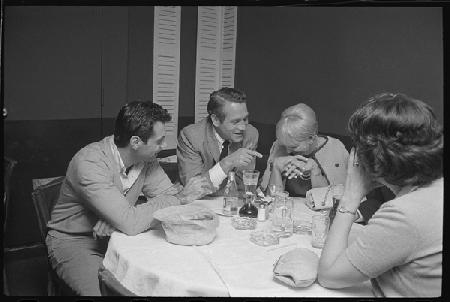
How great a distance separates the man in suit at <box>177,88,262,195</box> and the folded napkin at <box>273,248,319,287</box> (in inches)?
40.4

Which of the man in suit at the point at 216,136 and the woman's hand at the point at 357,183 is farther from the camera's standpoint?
the man in suit at the point at 216,136

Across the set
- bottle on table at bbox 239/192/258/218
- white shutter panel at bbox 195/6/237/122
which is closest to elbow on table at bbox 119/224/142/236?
bottle on table at bbox 239/192/258/218

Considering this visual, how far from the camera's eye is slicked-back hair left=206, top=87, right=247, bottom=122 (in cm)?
232

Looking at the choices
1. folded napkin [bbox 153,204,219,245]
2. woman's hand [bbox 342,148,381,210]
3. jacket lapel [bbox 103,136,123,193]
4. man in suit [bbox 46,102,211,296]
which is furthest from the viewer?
jacket lapel [bbox 103,136,123,193]


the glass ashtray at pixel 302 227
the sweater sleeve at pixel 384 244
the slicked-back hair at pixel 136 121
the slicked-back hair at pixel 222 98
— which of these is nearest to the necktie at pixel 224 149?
the slicked-back hair at pixel 222 98

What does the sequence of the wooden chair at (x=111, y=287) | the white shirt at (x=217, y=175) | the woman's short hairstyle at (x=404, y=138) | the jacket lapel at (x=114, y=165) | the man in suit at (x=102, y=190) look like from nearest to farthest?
1. the wooden chair at (x=111, y=287)
2. the woman's short hairstyle at (x=404, y=138)
3. the man in suit at (x=102, y=190)
4. the jacket lapel at (x=114, y=165)
5. the white shirt at (x=217, y=175)

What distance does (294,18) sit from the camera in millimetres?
2705

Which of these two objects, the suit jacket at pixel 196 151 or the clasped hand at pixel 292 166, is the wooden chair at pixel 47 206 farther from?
the clasped hand at pixel 292 166

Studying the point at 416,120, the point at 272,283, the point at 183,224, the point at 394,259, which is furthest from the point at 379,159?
the point at 183,224

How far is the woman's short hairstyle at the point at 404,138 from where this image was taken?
1031 mm

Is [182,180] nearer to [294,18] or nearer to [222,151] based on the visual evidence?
[222,151]

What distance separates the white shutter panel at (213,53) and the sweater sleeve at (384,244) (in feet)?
4.38

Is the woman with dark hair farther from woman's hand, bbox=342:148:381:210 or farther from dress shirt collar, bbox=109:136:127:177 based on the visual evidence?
dress shirt collar, bbox=109:136:127:177

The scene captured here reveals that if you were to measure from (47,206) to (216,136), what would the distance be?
3.06 ft
